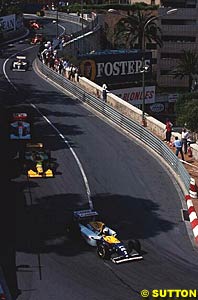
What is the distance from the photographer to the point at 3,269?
64.6 feet

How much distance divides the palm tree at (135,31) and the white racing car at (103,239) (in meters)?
56.3

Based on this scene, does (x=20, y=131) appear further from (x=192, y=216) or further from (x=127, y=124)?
(x=192, y=216)

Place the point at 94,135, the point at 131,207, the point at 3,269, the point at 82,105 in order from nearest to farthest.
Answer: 1. the point at 3,269
2. the point at 131,207
3. the point at 94,135
4. the point at 82,105

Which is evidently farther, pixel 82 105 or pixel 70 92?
pixel 70 92

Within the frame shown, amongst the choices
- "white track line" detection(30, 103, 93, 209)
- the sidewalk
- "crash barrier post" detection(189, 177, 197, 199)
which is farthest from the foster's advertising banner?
"crash barrier post" detection(189, 177, 197, 199)

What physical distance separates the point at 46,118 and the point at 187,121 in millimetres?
10760

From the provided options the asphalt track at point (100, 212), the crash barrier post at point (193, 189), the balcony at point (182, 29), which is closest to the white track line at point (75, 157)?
the asphalt track at point (100, 212)

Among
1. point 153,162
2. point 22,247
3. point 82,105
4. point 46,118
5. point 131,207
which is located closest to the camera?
point 22,247

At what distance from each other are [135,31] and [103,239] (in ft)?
203

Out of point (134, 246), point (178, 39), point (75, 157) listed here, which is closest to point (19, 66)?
point (75, 157)

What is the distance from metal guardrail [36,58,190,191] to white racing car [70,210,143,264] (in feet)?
21.4

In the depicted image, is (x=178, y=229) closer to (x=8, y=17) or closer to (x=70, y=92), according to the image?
(x=70, y=92)

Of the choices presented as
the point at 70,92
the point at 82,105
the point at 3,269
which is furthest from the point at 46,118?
the point at 3,269

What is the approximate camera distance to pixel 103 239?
68.6 feet
